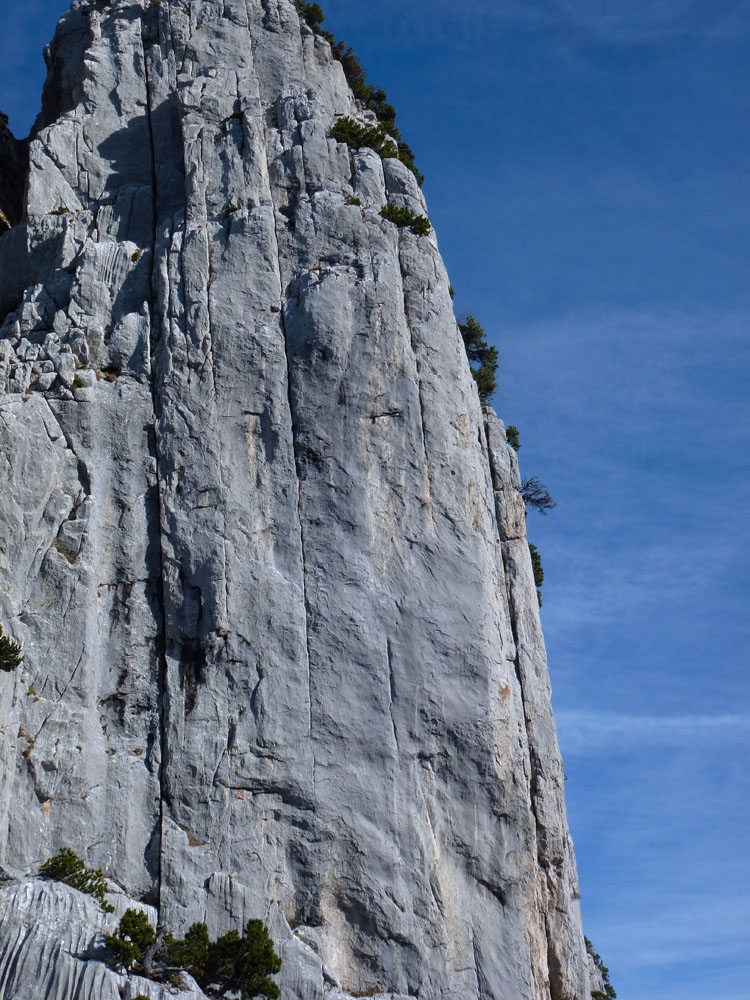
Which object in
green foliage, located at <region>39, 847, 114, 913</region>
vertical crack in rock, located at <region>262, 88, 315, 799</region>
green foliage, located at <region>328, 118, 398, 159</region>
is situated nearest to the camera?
green foliage, located at <region>39, 847, 114, 913</region>

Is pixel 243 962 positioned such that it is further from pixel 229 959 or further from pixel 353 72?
pixel 353 72

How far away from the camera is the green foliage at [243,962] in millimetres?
29609

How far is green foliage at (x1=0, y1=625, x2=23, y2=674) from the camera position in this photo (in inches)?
1272

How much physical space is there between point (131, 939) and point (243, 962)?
3005mm

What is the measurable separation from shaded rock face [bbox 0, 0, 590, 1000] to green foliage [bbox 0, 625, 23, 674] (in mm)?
639

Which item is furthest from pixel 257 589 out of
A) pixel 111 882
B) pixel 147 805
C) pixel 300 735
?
pixel 111 882

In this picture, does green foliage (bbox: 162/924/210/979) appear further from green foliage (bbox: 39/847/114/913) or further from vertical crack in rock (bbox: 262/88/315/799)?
vertical crack in rock (bbox: 262/88/315/799)

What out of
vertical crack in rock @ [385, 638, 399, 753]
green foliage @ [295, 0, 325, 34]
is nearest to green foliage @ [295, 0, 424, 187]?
green foliage @ [295, 0, 325, 34]

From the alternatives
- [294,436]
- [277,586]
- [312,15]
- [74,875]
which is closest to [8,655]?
[74,875]

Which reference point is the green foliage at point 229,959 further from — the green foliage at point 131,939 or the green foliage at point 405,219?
the green foliage at point 405,219

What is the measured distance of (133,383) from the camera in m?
39.2

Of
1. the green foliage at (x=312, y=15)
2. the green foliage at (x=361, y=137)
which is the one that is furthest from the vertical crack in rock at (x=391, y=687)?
the green foliage at (x=312, y=15)

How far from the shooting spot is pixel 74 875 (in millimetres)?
30266

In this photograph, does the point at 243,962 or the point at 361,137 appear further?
the point at 361,137
